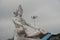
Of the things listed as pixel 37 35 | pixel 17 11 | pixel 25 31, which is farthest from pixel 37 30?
pixel 17 11

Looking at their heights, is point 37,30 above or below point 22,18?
below

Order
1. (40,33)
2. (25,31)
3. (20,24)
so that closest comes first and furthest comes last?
(40,33) → (25,31) → (20,24)

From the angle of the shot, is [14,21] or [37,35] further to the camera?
[14,21]

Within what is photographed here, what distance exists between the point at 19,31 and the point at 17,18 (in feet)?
3.88

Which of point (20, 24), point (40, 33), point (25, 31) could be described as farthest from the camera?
point (20, 24)

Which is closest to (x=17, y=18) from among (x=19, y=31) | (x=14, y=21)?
(x=14, y=21)

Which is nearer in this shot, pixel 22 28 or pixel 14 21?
pixel 22 28

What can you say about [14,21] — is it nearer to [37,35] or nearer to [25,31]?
[25,31]

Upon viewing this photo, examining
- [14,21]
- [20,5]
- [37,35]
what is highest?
[20,5]

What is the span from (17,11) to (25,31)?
163 centimetres

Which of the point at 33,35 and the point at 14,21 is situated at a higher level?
the point at 14,21

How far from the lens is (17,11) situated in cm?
1005

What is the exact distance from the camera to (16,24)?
32.0ft

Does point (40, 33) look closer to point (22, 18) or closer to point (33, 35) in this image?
point (33, 35)
